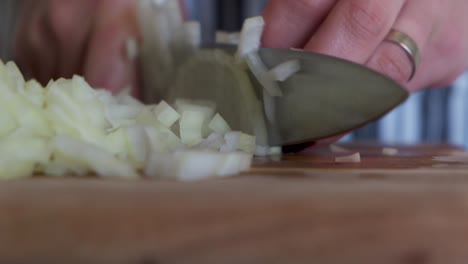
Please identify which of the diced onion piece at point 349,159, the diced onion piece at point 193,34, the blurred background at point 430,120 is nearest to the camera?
the diced onion piece at point 349,159

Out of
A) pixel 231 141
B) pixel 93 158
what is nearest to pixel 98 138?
pixel 93 158

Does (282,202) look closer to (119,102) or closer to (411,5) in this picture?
(119,102)

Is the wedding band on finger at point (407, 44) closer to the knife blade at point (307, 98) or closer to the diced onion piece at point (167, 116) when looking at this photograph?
the knife blade at point (307, 98)

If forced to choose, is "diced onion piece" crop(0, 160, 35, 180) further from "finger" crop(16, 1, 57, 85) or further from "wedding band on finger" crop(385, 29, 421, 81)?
"finger" crop(16, 1, 57, 85)

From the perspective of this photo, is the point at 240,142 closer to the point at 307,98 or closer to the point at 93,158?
the point at 307,98

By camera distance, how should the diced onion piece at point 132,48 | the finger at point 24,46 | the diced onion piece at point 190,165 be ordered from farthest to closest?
the finger at point 24,46 < the diced onion piece at point 132,48 < the diced onion piece at point 190,165

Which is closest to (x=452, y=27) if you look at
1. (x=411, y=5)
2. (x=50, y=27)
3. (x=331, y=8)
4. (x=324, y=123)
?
(x=411, y=5)

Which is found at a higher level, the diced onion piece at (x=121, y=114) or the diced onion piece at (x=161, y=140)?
the diced onion piece at (x=121, y=114)

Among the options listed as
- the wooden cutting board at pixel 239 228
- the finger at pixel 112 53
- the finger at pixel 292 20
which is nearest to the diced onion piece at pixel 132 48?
the finger at pixel 112 53
